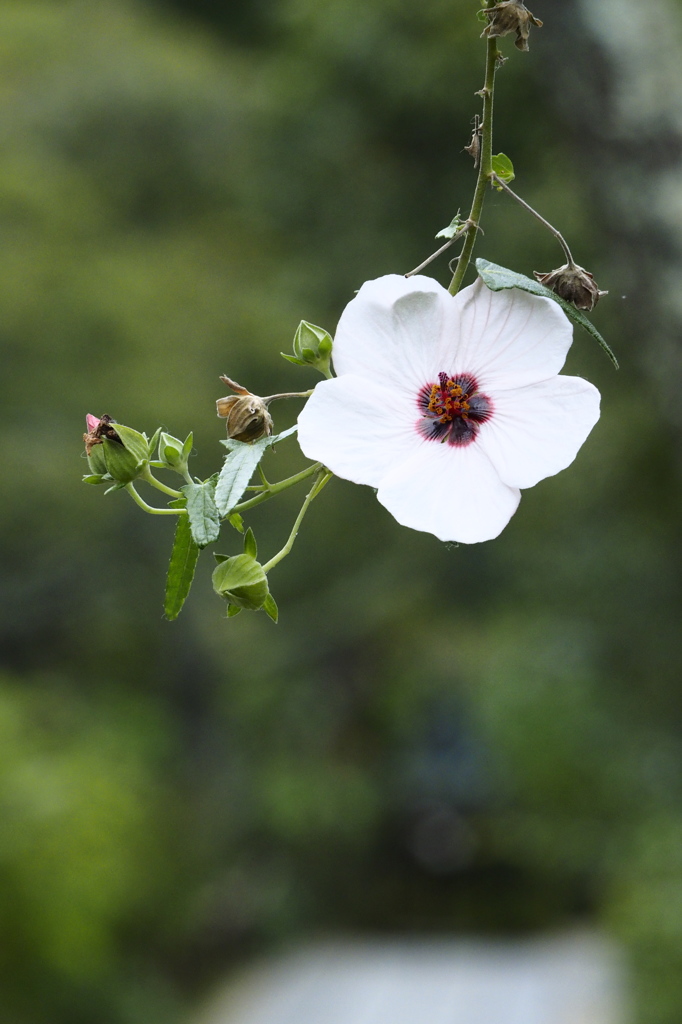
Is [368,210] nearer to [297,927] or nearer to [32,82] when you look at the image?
[32,82]

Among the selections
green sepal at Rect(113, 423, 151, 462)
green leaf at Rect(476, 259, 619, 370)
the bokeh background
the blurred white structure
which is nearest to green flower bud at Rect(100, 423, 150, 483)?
green sepal at Rect(113, 423, 151, 462)

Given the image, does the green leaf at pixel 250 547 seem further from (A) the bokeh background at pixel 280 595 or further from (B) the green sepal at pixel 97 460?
(A) the bokeh background at pixel 280 595

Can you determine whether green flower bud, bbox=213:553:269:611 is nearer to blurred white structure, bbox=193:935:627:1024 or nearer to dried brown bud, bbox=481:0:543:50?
dried brown bud, bbox=481:0:543:50

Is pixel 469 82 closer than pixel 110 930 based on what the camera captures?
Yes

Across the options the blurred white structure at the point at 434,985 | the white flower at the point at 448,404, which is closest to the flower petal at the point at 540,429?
the white flower at the point at 448,404

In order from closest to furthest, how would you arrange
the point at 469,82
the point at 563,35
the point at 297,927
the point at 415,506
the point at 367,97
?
the point at 415,506 → the point at 563,35 → the point at 469,82 → the point at 367,97 → the point at 297,927

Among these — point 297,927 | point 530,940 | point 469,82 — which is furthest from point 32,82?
point 530,940

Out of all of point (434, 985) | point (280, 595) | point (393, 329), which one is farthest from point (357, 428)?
point (280, 595)
